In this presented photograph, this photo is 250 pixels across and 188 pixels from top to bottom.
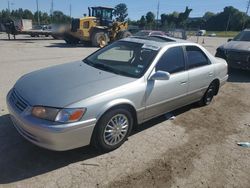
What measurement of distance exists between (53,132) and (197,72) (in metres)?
3.11

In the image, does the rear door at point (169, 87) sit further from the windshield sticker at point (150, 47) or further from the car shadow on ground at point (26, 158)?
the car shadow on ground at point (26, 158)

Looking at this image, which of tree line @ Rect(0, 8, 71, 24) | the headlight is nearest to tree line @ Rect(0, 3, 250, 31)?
tree line @ Rect(0, 8, 71, 24)

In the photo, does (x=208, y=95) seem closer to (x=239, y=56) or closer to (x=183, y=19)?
(x=239, y=56)

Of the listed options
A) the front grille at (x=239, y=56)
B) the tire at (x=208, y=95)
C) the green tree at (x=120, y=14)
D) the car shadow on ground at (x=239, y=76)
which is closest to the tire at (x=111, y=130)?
the tire at (x=208, y=95)

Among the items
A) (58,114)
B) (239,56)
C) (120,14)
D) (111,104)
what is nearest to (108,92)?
(111,104)

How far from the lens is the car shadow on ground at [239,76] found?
338 inches

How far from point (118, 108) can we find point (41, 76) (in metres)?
1.40

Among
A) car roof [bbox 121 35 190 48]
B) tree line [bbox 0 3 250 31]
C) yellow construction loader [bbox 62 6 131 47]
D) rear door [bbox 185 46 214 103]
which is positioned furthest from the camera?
tree line [bbox 0 3 250 31]

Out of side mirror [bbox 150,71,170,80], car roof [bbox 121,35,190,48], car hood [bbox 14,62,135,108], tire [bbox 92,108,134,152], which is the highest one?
car roof [bbox 121,35,190,48]

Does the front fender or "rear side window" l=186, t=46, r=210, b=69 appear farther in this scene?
"rear side window" l=186, t=46, r=210, b=69

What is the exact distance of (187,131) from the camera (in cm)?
450

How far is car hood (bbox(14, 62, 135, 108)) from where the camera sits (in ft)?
10.4

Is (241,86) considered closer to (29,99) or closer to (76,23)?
(29,99)

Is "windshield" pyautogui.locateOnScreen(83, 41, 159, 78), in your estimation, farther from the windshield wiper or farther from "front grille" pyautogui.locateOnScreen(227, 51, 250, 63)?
"front grille" pyautogui.locateOnScreen(227, 51, 250, 63)
